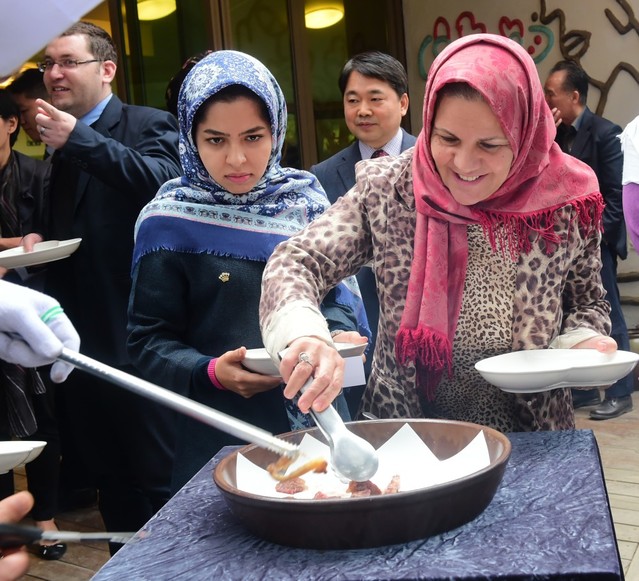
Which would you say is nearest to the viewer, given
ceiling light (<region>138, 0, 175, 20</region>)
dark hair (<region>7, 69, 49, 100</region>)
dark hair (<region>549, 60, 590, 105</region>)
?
dark hair (<region>7, 69, 49, 100</region>)

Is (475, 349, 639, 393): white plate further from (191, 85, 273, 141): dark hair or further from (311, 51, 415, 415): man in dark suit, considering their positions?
(311, 51, 415, 415): man in dark suit

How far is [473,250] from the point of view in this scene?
5.31 feet

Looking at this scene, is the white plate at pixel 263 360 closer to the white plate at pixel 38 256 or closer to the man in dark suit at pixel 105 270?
the white plate at pixel 38 256

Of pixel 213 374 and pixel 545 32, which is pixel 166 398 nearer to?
pixel 213 374

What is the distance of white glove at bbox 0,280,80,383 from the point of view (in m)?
1.20

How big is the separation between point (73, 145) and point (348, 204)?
1.23m

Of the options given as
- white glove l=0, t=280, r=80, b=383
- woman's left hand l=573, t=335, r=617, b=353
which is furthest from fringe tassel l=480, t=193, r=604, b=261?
white glove l=0, t=280, r=80, b=383

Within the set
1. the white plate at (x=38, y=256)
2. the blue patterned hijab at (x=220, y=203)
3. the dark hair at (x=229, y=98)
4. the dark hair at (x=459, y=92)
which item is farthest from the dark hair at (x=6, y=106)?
the dark hair at (x=459, y=92)

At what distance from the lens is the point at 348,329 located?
1928mm

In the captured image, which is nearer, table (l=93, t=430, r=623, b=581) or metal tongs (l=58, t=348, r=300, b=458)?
table (l=93, t=430, r=623, b=581)

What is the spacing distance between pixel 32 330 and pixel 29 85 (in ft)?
9.07

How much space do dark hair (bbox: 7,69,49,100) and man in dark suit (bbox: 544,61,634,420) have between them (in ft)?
8.77

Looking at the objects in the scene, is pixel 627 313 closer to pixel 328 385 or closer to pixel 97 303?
pixel 97 303

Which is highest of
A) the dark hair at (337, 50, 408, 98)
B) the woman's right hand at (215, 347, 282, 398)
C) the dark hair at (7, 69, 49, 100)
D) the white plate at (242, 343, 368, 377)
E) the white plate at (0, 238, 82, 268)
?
the dark hair at (7, 69, 49, 100)
